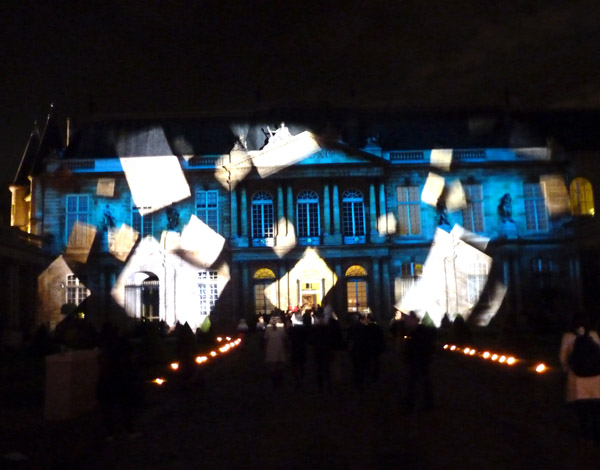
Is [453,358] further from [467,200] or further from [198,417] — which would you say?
[467,200]

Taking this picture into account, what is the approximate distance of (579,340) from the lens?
8016mm

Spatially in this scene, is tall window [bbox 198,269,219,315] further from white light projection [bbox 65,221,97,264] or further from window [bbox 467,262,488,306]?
window [bbox 467,262,488,306]

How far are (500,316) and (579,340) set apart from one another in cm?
3289

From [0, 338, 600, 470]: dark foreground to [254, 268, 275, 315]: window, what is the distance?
24259mm

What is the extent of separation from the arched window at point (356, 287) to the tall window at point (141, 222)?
11105 millimetres

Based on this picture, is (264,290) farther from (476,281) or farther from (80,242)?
(476,281)

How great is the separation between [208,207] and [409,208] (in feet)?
36.5

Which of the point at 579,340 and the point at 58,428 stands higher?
the point at 579,340

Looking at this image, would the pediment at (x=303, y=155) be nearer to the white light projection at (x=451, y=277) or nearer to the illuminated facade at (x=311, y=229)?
the illuminated facade at (x=311, y=229)

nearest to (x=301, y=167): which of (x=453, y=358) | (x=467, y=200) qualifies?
(x=467, y=200)

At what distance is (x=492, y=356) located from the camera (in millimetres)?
19750

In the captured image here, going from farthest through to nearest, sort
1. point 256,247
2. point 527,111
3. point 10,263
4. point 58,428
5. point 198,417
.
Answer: point 527,111
point 256,247
point 10,263
point 198,417
point 58,428

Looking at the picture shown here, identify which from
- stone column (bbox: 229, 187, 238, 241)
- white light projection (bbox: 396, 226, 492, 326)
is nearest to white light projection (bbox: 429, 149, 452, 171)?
white light projection (bbox: 396, 226, 492, 326)

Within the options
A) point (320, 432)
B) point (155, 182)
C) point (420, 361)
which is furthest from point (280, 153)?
point (320, 432)
